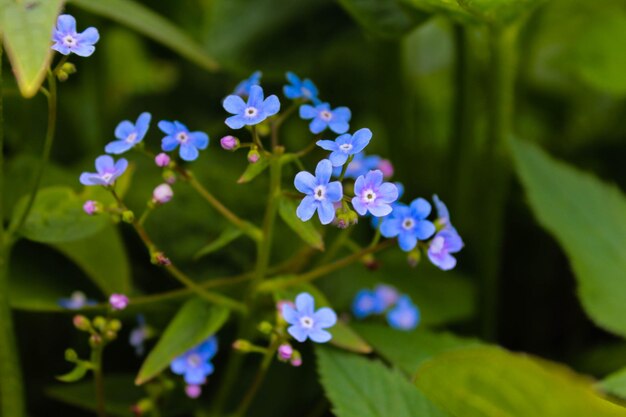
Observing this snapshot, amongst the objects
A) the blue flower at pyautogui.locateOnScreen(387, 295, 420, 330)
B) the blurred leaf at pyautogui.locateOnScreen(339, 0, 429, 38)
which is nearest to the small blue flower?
the blue flower at pyautogui.locateOnScreen(387, 295, 420, 330)

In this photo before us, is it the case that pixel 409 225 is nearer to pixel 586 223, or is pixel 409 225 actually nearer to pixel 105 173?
pixel 105 173

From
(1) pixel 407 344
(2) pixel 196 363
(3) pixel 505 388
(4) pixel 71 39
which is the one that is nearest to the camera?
(3) pixel 505 388

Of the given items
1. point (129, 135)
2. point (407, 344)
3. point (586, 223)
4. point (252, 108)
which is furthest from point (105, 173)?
point (586, 223)

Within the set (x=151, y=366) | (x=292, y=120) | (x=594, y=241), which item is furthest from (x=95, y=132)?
(x=594, y=241)

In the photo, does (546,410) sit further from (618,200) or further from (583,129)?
(583,129)

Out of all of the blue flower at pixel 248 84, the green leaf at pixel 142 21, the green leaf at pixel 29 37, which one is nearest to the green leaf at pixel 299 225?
the blue flower at pixel 248 84
